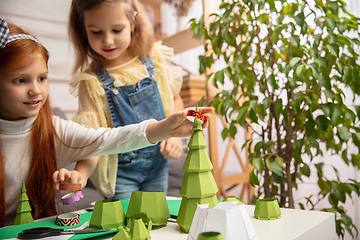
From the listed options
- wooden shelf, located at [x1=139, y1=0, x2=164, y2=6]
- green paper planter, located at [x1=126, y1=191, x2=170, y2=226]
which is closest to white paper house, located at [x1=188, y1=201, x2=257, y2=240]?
green paper planter, located at [x1=126, y1=191, x2=170, y2=226]

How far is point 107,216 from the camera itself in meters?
0.53

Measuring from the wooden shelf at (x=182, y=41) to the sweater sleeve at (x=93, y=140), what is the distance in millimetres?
1173

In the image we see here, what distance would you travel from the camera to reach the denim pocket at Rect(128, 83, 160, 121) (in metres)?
1.13

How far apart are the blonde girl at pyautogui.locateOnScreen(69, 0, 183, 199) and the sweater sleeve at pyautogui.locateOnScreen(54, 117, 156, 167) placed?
13 cm

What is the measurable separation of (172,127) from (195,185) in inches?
9.4

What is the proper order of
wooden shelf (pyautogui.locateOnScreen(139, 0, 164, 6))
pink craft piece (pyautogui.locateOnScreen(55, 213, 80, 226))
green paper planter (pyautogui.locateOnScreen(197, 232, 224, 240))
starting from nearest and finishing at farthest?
green paper planter (pyautogui.locateOnScreen(197, 232, 224, 240)) → pink craft piece (pyautogui.locateOnScreen(55, 213, 80, 226)) → wooden shelf (pyautogui.locateOnScreen(139, 0, 164, 6))

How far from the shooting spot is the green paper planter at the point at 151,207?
530 millimetres

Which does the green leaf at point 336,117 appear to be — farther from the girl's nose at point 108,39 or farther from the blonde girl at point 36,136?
the girl's nose at point 108,39

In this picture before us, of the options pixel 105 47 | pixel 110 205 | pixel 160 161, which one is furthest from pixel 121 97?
pixel 110 205

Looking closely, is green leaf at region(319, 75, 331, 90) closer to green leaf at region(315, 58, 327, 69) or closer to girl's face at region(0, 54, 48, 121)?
green leaf at region(315, 58, 327, 69)

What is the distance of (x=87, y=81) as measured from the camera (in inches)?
42.8

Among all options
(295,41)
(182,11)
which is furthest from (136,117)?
(182,11)

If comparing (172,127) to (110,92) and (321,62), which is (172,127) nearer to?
(110,92)

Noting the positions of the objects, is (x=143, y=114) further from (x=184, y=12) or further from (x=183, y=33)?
(x=184, y=12)
